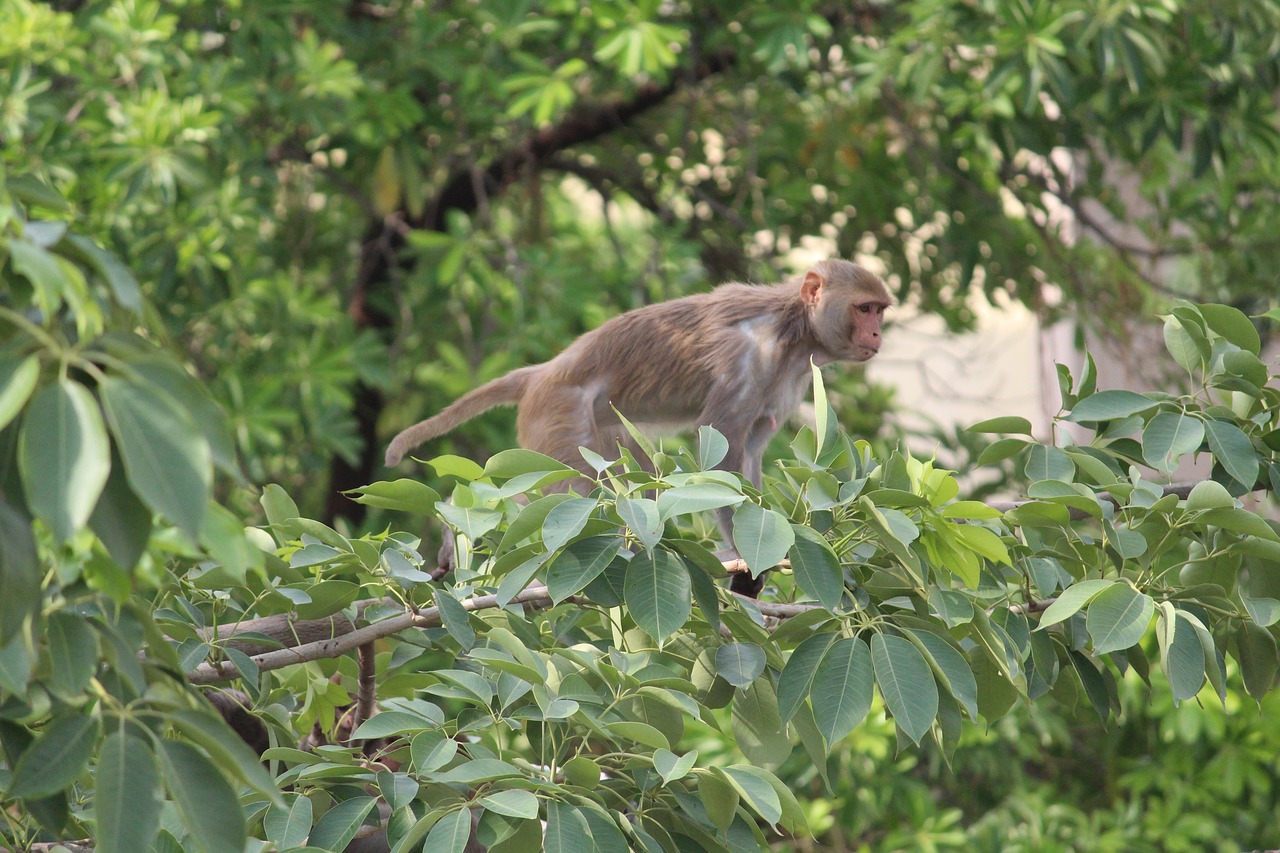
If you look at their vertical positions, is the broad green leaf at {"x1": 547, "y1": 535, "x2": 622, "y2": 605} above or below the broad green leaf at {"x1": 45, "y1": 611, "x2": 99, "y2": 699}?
below

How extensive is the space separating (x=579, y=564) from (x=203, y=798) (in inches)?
29.7

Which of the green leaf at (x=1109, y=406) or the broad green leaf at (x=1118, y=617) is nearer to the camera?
the broad green leaf at (x=1118, y=617)

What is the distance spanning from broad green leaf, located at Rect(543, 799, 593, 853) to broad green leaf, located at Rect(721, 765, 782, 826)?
0.70 feet

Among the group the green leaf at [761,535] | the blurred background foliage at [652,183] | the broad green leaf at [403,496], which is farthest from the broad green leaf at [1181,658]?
the blurred background foliage at [652,183]

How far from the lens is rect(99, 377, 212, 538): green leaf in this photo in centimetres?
105

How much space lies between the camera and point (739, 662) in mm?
2082

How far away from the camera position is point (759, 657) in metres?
2.11

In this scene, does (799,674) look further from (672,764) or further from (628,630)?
(628,630)

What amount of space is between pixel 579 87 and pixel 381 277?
141cm

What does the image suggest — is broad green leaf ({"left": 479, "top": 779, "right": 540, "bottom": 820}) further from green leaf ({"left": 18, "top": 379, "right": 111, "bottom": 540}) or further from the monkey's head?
the monkey's head

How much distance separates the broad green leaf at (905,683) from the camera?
73.5 inches

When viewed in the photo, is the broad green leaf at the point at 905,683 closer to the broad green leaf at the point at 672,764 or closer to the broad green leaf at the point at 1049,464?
the broad green leaf at the point at 672,764

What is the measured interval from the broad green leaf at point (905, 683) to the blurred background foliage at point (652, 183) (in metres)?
2.77

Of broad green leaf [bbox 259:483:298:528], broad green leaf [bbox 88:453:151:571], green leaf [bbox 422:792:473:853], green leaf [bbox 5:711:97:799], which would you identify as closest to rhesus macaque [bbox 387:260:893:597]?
broad green leaf [bbox 259:483:298:528]
